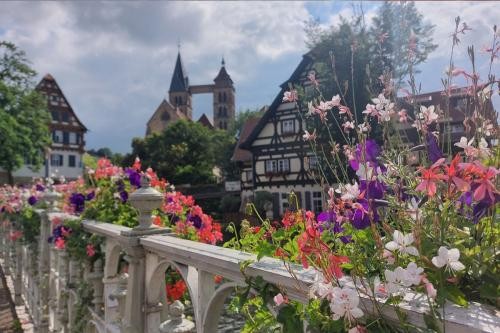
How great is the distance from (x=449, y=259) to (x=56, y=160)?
47519 millimetres

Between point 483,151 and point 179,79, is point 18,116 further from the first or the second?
point 179,79

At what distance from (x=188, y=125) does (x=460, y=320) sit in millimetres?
43667

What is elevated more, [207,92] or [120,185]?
[207,92]

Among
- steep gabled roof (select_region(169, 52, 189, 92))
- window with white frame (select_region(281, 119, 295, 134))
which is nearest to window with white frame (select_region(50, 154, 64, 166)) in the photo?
window with white frame (select_region(281, 119, 295, 134))

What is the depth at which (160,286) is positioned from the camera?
183 cm

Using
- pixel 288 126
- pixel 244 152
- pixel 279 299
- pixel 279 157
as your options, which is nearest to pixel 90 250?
pixel 279 299

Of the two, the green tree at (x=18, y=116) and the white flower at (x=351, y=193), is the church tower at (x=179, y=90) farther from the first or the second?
the white flower at (x=351, y=193)

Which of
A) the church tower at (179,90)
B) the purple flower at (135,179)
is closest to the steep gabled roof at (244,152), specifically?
the purple flower at (135,179)

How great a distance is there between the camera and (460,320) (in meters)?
0.66

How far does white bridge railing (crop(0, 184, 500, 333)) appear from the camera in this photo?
2.45ft

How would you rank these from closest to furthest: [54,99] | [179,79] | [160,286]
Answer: [160,286] → [54,99] → [179,79]

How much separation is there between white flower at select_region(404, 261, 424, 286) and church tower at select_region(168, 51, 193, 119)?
261ft

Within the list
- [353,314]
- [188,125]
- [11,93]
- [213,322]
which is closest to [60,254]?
[213,322]

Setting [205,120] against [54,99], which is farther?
[205,120]
